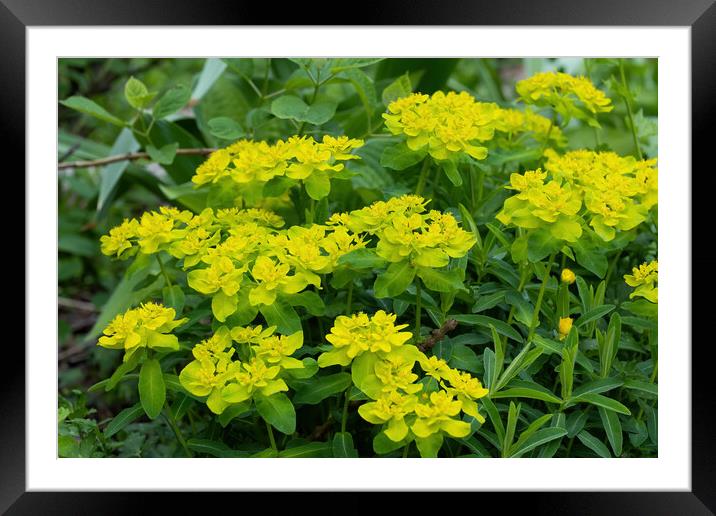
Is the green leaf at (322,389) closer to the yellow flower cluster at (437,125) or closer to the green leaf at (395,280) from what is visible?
the green leaf at (395,280)

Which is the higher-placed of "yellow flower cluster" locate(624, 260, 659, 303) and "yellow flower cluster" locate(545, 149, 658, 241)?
"yellow flower cluster" locate(545, 149, 658, 241)

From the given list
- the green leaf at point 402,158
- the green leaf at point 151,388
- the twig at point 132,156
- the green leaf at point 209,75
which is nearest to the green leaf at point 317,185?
the green leaf at point 402,158

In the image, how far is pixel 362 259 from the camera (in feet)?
3.28

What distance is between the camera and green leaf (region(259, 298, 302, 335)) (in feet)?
3.41

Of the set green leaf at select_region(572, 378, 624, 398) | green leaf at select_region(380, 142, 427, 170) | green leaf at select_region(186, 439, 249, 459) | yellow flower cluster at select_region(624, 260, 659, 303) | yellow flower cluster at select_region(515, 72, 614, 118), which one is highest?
yellow flower cluster at select_region(515, 72, 614, 118)

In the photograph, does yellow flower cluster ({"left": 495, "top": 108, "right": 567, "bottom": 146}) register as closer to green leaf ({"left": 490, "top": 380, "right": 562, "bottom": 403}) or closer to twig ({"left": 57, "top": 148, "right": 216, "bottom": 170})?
green leaf ({"left": 490, "top": 380, "right": 562, "bottom": 403})

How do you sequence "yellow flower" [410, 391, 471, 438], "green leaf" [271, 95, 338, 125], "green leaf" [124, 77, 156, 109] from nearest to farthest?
"yellow flower" [410, 391, 471, 438] → "green leaf" [271, 95, 338, 125] → "green leaf" [124, 77, 156, 109]

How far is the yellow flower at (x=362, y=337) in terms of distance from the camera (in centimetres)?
94

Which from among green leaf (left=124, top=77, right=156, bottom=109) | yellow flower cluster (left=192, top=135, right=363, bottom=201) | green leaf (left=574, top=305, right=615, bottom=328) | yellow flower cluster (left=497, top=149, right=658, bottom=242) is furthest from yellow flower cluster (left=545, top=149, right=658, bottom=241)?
green leaf (left=124, top=77, right=156, bottom=109)

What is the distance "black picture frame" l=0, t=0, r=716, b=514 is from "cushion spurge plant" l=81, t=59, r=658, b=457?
88mm

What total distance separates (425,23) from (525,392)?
1.66 feet

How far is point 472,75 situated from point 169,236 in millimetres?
1888

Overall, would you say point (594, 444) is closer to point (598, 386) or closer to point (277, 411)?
point (598, 386)

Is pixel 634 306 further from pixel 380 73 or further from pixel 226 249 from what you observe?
pixel 380 73
